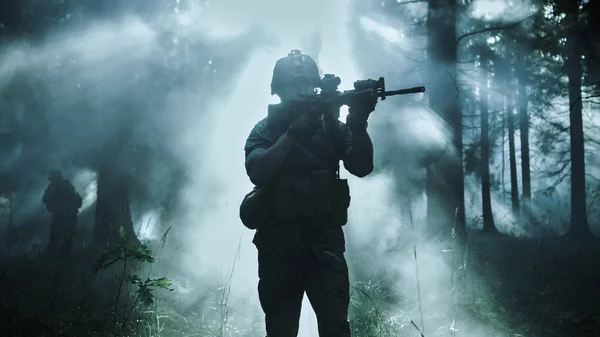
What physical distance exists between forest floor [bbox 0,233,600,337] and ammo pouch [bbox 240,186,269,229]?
4.70 feet

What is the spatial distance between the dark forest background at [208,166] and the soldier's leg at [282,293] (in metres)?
0.98

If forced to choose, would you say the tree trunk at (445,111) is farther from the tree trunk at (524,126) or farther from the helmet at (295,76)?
the tree trunk at (524,126)

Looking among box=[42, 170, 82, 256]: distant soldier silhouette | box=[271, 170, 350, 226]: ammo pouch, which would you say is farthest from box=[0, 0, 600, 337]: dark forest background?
box=[271, 170, 350, 226]: ammo pouch

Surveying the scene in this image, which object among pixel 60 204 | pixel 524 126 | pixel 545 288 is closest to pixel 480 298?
pixel 545 288

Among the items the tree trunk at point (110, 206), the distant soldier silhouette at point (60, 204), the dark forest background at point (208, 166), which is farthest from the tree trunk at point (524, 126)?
the distant soldier silhouette at point (60, 204)

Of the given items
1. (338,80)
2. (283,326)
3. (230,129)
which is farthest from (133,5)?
(283,326)

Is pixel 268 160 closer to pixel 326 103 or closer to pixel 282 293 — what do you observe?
pixel 326 103

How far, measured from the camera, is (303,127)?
275 cm

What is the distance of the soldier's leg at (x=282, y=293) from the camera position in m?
2.79

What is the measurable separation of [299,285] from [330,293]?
0.25m

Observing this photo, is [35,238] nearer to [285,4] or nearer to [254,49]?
[254,49]

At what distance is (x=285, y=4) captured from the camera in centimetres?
884

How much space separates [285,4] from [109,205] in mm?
5368

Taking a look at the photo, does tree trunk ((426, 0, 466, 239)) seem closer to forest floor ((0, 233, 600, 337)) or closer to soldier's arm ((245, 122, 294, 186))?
forest floor ((0, 233, 600, 337))
